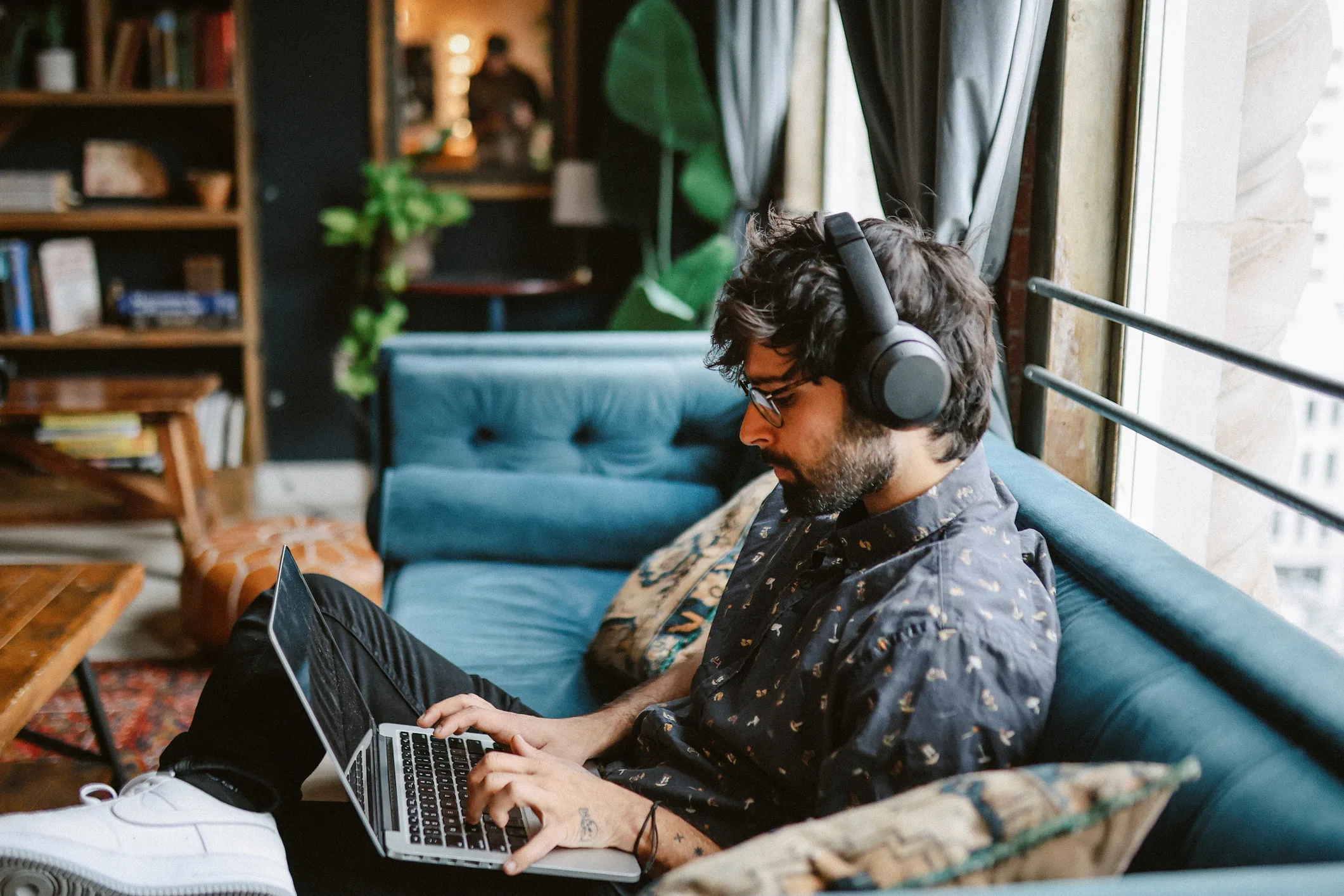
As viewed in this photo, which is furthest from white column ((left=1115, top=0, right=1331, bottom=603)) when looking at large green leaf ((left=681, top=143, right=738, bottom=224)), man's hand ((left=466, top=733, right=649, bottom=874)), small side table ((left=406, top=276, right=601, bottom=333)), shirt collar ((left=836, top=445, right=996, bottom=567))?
small side table ((left=406, top=276, right=601, bottom=333))

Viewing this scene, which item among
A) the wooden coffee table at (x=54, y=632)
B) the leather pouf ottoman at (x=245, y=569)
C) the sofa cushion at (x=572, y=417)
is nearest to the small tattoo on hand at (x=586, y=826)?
the wooden coffee table at (x=54, y=632)

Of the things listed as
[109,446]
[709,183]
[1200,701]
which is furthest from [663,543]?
[109,446]

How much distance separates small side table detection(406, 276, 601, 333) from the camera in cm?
405

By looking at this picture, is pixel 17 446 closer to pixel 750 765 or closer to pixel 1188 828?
pixel 750 765

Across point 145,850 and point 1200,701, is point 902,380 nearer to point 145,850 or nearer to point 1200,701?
point 1200,701

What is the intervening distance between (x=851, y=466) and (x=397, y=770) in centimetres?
61

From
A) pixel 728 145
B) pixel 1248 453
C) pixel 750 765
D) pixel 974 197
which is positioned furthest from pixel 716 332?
pixel 728 145

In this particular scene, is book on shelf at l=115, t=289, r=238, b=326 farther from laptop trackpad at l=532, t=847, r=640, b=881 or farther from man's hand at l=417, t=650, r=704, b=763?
laptop trackpad at l=532, t=847, r=640, b=881

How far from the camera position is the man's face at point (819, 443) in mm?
1160

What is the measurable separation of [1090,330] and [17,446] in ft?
10.6

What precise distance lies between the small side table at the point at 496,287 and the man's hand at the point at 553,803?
3020mm

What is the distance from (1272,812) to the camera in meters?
0.79

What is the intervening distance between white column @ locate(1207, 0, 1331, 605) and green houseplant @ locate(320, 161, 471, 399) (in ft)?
9.72

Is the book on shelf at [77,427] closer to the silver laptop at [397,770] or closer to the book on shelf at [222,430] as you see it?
the book on shelf at [222,430]
